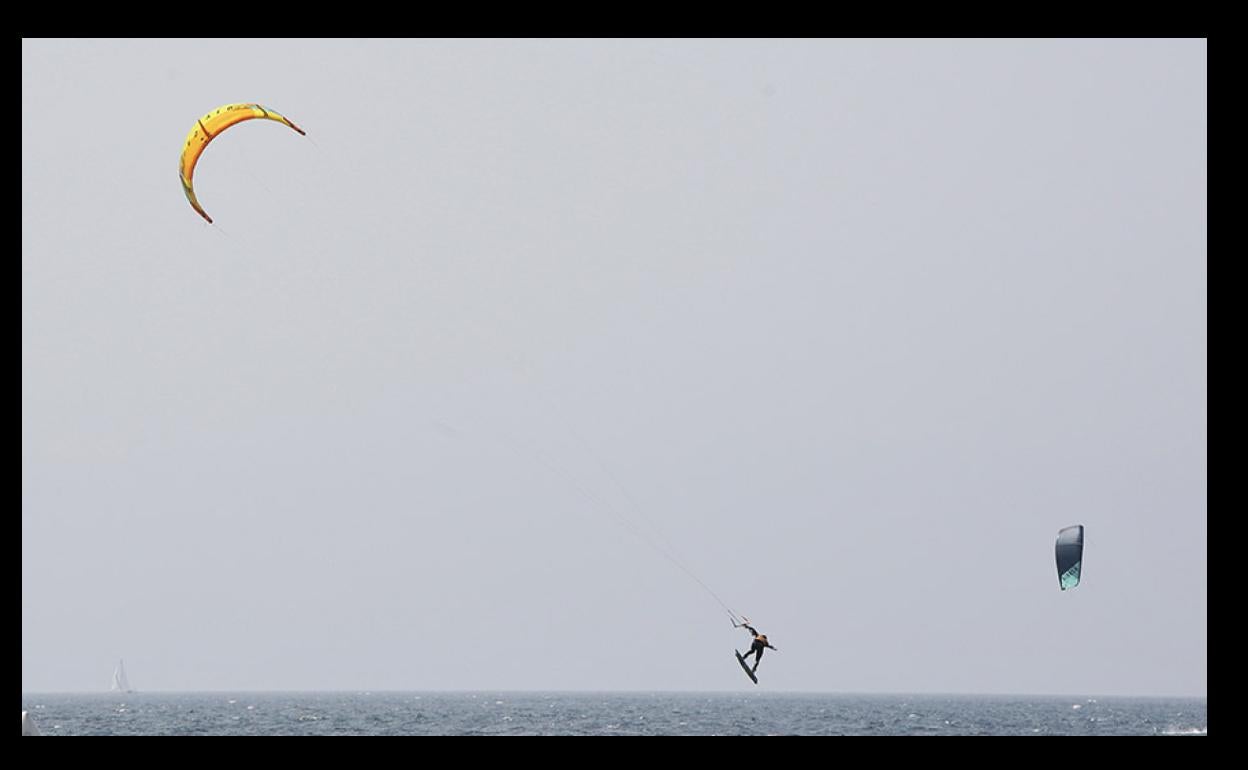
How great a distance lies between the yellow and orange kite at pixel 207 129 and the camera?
138 feet

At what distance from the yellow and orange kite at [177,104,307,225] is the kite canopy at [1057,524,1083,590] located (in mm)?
29843

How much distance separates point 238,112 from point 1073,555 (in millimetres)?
30638

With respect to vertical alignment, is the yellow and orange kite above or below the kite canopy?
above

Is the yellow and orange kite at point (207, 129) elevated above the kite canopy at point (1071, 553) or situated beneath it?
elevated above

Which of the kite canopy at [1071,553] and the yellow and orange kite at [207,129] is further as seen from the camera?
the kite canopy at [1071,553]

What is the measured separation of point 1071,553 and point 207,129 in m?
31.1

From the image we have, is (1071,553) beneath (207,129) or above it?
beneath

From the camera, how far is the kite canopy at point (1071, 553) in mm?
55094

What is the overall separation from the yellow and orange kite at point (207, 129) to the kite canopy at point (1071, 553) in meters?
29.8

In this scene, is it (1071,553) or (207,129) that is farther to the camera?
(1071,553)

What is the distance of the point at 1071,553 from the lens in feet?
181

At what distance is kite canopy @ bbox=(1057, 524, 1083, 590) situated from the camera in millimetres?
55094
